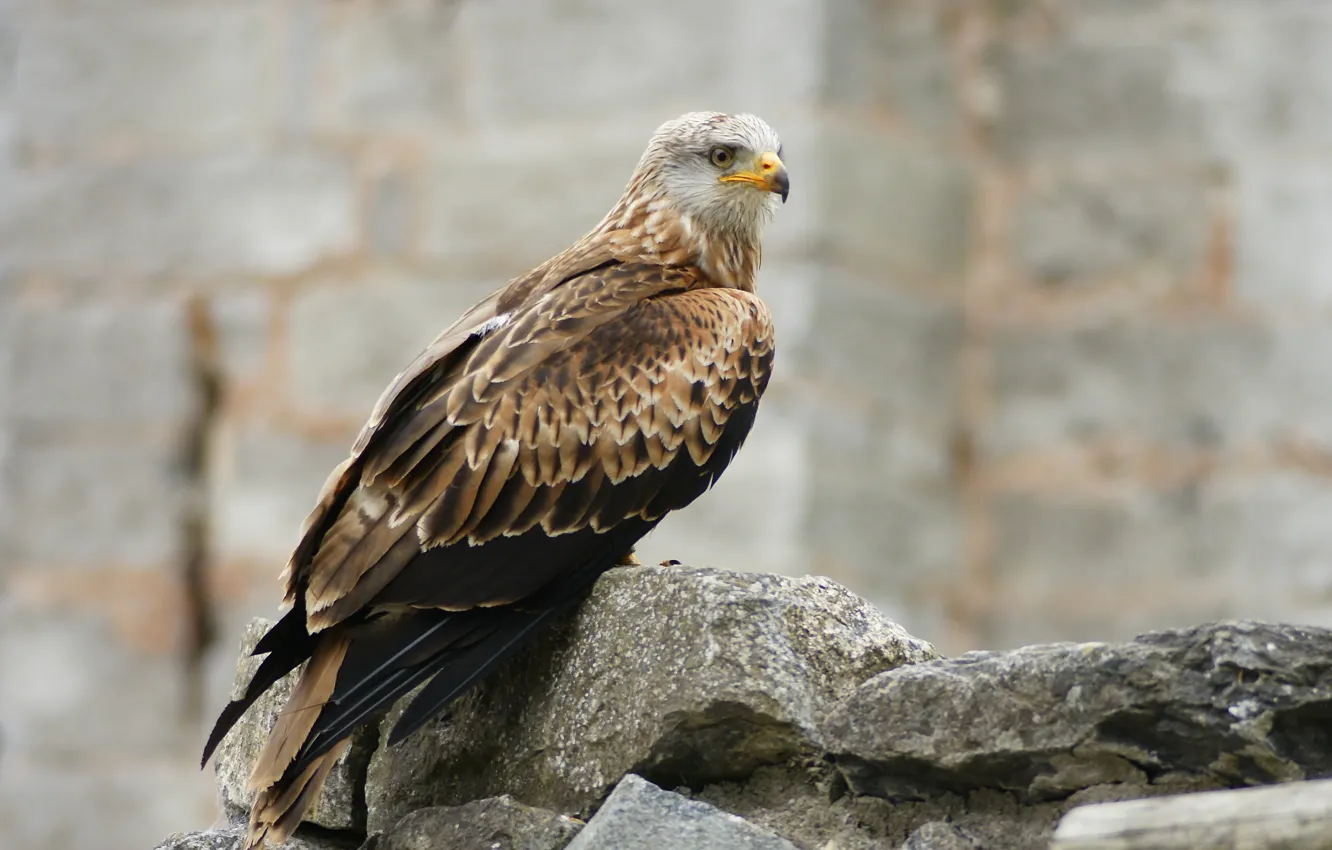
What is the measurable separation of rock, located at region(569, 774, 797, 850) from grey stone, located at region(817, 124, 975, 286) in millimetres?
4309

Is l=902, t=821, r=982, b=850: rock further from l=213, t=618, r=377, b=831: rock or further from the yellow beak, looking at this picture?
the yellow beak

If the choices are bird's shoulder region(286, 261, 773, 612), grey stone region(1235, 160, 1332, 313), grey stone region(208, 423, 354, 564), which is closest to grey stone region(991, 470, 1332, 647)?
grey stone region(1235, 160, 1332, 313)

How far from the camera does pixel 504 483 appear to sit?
3.96 metres

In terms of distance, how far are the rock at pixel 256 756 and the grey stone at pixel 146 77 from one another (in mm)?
4436

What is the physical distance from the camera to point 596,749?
3.46 meters

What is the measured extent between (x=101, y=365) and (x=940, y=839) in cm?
579

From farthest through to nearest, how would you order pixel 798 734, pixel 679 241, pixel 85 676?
1. pixel 85 676
2. pixel 679 241
3. pixel 798 734

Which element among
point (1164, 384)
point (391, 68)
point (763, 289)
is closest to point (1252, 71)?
point (1164, 384)

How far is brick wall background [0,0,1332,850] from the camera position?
7457 millimetres

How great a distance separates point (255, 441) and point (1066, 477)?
2.86 metres

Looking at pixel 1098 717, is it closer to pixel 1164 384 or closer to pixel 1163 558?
pixel 1163 558

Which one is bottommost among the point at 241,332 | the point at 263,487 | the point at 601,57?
the point at 263,487

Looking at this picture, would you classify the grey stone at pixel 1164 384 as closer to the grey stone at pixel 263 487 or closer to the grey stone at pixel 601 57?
the grey stone at pixel 601 57

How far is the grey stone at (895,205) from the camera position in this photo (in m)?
7.46
